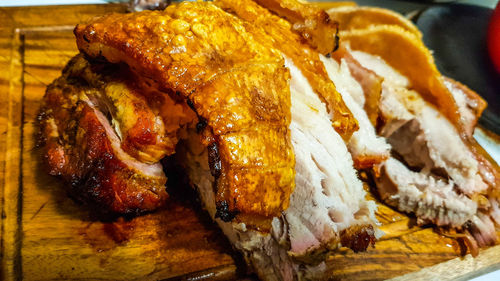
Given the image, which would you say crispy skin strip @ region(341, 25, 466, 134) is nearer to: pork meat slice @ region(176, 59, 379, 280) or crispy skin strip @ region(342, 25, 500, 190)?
crispy skin strip @ region(342, 25, 500, 190)

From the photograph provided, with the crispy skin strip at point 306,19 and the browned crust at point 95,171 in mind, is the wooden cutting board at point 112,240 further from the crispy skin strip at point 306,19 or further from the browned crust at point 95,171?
the crispy skin strip at point 306,19

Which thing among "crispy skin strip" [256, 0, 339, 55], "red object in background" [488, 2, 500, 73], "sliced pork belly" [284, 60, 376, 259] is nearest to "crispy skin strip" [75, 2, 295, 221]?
"sliced pork belly" [284, 60, 376, 259]

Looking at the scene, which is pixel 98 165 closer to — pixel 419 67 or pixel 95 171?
pixel 95 171

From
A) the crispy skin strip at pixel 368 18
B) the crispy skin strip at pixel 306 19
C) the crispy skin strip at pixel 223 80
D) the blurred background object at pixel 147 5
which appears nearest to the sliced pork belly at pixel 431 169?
the crispy skin strip at pixel 368 18

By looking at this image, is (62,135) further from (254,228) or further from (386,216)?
(386,216)

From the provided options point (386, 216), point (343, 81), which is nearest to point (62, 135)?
point (343, 81)

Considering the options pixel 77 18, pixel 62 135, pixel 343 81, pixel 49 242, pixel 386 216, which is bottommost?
pixel 49 242

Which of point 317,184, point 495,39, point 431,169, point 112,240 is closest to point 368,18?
point 431,169
